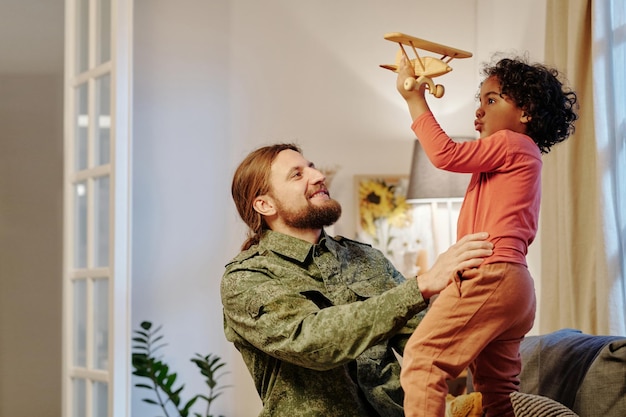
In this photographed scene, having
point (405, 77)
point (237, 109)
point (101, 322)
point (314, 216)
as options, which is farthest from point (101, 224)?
point (405, 77)

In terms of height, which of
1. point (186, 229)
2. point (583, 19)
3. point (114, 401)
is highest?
point (583, 19)

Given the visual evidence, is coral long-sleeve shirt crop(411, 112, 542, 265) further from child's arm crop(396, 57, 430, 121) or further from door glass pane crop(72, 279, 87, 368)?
door glass pane crop(72, 279, 87, 368)

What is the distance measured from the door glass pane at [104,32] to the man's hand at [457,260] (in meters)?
2.34

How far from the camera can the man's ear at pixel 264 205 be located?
2.11m

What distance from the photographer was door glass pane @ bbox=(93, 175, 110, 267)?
357 centimetres

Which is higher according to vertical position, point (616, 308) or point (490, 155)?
point (490, 155)

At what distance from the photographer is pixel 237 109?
439 centimetres

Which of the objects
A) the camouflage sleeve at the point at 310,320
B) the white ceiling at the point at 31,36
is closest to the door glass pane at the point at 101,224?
the white ceiling at the point at 31,36

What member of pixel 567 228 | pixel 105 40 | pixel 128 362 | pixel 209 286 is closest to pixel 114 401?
pixel 128 362

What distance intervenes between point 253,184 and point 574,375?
0.93 meters

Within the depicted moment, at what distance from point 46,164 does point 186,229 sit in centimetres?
83

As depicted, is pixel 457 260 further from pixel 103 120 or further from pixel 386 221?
pixel 386 221

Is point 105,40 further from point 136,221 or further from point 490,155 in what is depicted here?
point 490,155

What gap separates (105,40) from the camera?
359 centimetres
